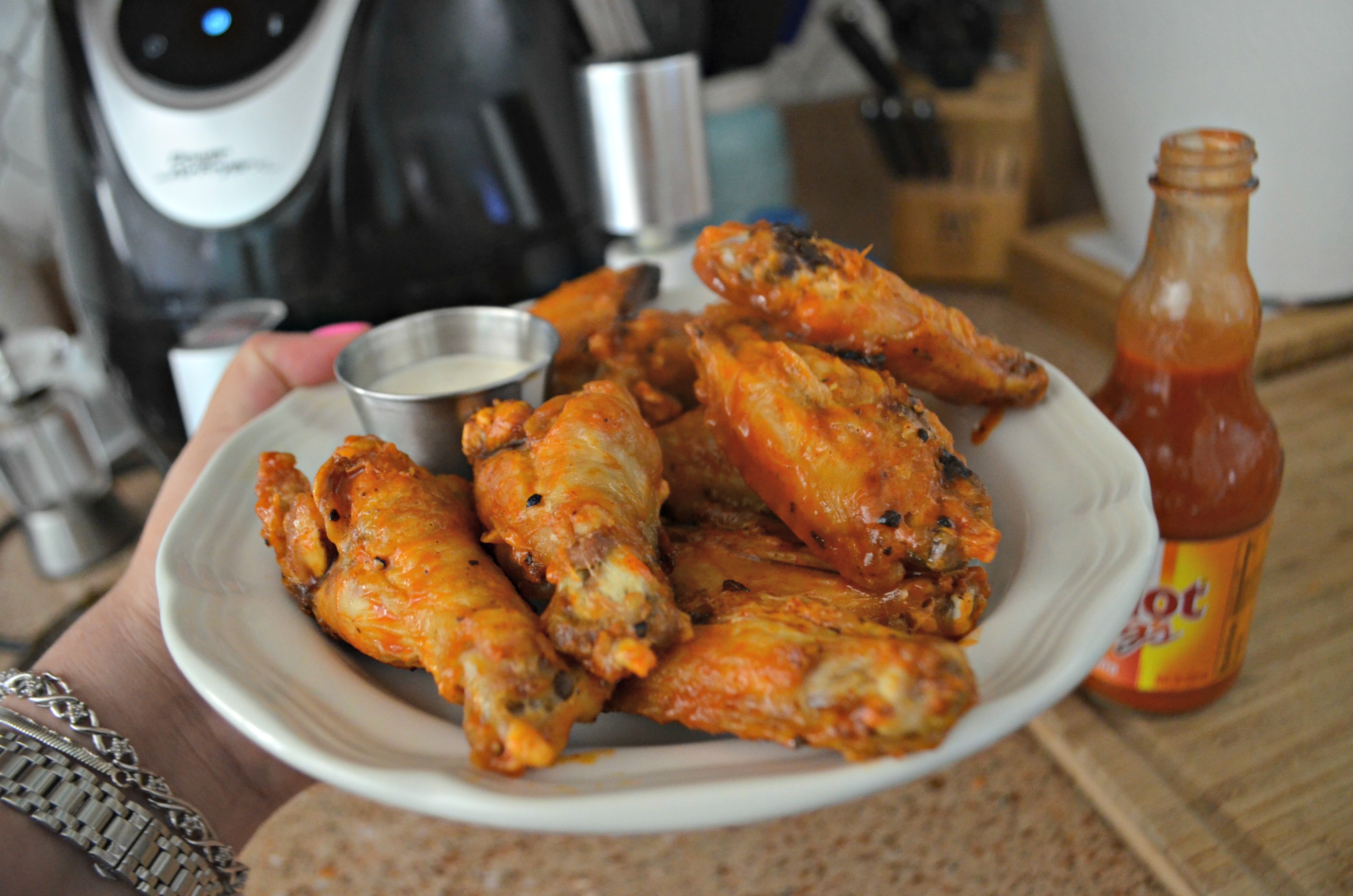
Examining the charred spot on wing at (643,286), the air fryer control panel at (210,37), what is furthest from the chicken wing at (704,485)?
the air fryer control panel at (210,37)

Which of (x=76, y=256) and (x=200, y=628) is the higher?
(x=76, y=256)

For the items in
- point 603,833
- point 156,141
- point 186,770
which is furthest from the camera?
point 156,141

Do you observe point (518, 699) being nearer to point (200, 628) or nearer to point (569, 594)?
point (569, 594)

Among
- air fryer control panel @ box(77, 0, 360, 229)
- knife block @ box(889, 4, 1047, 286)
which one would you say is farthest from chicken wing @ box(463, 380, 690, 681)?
knife block @ box(889, 4, 1047, 286)

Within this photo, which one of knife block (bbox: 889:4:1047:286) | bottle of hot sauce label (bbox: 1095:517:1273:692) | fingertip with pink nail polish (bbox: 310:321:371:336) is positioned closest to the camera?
bottle of hot sauce label (bbox: 1095:517:1273:692)

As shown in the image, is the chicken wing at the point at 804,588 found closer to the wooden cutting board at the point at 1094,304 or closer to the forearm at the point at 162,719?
the forearm at the point at 162,719

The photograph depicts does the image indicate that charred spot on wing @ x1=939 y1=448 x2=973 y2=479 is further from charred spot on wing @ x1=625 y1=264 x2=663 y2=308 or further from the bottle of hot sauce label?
charred spot on wing @ x1=625 y1=264 x2=663 y2=308

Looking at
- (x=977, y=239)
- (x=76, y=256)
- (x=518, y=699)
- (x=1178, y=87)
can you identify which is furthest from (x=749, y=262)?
(x=977, y=239)
